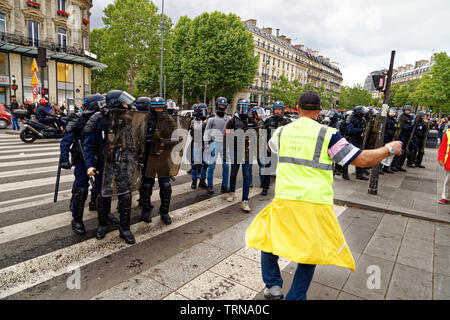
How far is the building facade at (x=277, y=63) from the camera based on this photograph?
56.4 m

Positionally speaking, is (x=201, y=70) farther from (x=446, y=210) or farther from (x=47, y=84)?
(x=446, y=210)

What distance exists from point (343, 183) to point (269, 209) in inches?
233

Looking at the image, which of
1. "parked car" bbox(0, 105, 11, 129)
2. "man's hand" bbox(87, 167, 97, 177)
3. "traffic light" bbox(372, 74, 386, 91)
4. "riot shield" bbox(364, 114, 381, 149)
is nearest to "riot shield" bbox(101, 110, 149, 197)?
"man's hand" bbox(87, 167, 97, 177)

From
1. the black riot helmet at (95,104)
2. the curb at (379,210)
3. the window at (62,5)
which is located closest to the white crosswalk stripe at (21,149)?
the black riot helmet at (95,104)

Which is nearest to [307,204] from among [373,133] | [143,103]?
[143,103]

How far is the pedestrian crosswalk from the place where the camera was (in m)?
2.95

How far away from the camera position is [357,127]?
331 inches

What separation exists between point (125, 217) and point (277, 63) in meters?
65.0

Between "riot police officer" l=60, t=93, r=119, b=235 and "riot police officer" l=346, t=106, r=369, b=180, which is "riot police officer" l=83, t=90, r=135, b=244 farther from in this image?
"riot police officer" l=346, t=106, r=369, b=180

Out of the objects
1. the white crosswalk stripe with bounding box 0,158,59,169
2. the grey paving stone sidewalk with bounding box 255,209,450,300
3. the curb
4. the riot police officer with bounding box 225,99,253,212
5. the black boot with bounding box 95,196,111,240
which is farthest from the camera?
the white crosswalk stripe with bounding box 0,158,59,169

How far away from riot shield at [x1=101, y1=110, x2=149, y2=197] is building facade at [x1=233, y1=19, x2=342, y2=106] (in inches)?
1788

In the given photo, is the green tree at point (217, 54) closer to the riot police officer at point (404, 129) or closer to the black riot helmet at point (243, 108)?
the riot police officer at point (404, 129)

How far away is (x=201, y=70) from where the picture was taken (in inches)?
1405

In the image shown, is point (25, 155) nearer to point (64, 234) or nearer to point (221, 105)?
point (64, 234)
